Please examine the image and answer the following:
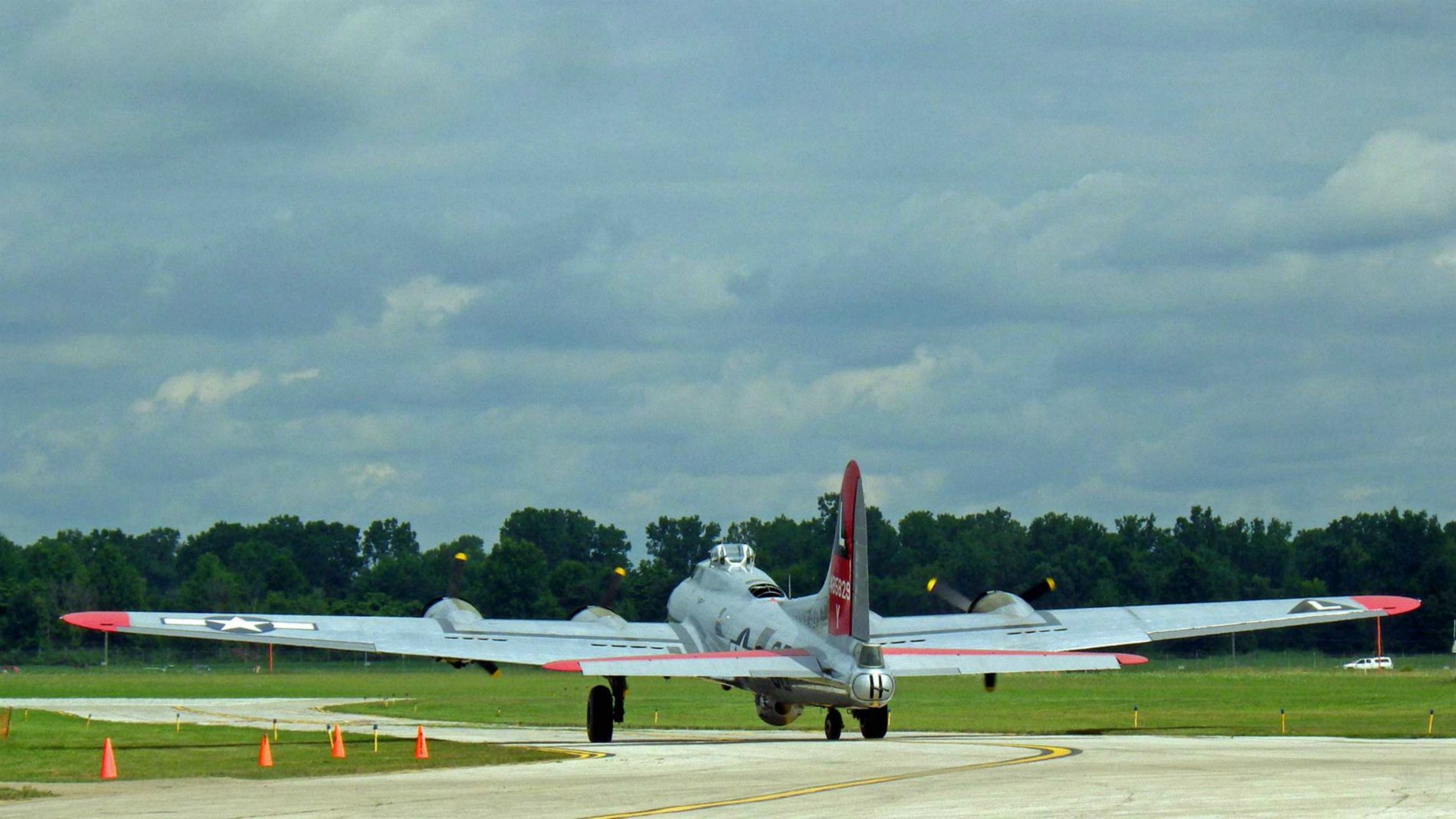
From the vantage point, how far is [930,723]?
44.9 metres

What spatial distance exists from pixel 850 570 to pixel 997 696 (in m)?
30.8

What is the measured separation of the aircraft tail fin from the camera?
32.3m

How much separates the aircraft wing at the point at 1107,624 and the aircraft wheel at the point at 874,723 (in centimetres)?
312

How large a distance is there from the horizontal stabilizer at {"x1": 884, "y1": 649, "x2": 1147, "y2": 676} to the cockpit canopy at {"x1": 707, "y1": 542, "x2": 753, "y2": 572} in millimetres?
8425

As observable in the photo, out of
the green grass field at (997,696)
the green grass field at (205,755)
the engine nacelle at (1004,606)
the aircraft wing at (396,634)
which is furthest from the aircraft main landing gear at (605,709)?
the engine nacelle at (1004,606)

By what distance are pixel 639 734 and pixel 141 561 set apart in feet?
537

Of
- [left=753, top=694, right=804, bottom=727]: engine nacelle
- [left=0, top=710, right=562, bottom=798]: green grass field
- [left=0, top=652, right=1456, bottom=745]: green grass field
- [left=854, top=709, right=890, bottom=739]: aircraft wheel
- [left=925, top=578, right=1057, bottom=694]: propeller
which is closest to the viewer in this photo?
[left=0, top=710, right=562, bottom=798]: green grass field

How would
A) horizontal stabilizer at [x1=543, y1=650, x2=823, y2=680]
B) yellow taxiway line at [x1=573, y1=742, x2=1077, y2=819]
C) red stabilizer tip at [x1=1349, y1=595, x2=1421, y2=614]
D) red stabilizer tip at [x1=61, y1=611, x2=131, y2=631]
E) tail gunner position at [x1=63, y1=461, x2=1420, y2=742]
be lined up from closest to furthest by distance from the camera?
1. yellow taxiway line at [x1=573, y1=742, x2=1077, y2=819]
2. horizontal stabilizer at [x1=543, y1=650, x2=823, y2=680]
3. tail gunner position at [x1=63, y1=461, x2=1420, y2=742]
4. red stabilizer tip at [x1=61, y1=611, x2=131, y2=631]
5. red stabilizer tip at [x1=1349, y1=595, x2=1421, y2=614]

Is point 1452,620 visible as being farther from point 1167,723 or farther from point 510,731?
point 510,731

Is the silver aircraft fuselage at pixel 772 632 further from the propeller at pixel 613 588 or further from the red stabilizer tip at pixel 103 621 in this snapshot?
the red stabilizer tip at pixel 103 621


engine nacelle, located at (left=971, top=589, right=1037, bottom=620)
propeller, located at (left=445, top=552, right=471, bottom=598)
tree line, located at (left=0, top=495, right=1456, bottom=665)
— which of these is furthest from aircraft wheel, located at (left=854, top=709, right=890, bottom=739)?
tree line, located at (left=0, top=495, right=1456, bottom=665)

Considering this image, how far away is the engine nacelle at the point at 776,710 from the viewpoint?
116ft

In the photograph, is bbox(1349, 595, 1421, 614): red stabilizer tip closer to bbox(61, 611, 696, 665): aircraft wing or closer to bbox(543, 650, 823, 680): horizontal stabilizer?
bbox(543, 650, 823, 680): horizontal stabilizer

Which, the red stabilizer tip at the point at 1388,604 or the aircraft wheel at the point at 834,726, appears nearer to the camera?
the aircraft wheel at the point at 834,726
